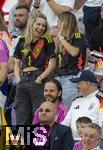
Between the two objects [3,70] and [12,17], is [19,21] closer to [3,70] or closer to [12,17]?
[12,17]

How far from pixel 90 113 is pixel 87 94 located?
324 mm

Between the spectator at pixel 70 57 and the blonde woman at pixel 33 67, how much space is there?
0.62 feet

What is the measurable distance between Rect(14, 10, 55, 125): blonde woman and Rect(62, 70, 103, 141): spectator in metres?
0.71

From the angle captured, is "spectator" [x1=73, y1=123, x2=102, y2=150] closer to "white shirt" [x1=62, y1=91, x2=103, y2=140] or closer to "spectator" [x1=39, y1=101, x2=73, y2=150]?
"spectator" [x1=39, y1=101, x2=73, y2=150]

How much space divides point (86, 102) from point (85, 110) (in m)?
0.13

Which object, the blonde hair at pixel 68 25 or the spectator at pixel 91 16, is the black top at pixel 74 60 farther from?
the spectator at pixel 91 16

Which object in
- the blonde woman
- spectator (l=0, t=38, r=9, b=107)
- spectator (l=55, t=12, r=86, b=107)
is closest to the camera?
spectator (l=55, t=12, r=86, b=107)

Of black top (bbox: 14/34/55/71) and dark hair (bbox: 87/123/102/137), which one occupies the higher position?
black top (bbox: 14/34/55/71)

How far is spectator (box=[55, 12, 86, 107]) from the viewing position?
1080 cm

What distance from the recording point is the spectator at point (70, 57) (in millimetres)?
10797

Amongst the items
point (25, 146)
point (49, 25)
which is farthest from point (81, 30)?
point (25, 146)

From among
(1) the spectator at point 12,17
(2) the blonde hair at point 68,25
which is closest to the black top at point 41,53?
(2) the blonde hair at point 68,25

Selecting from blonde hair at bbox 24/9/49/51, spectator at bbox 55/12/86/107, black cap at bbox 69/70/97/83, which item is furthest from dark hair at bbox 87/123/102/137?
blonde hair at bbox 24/9/49/51

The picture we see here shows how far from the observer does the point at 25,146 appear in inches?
382
